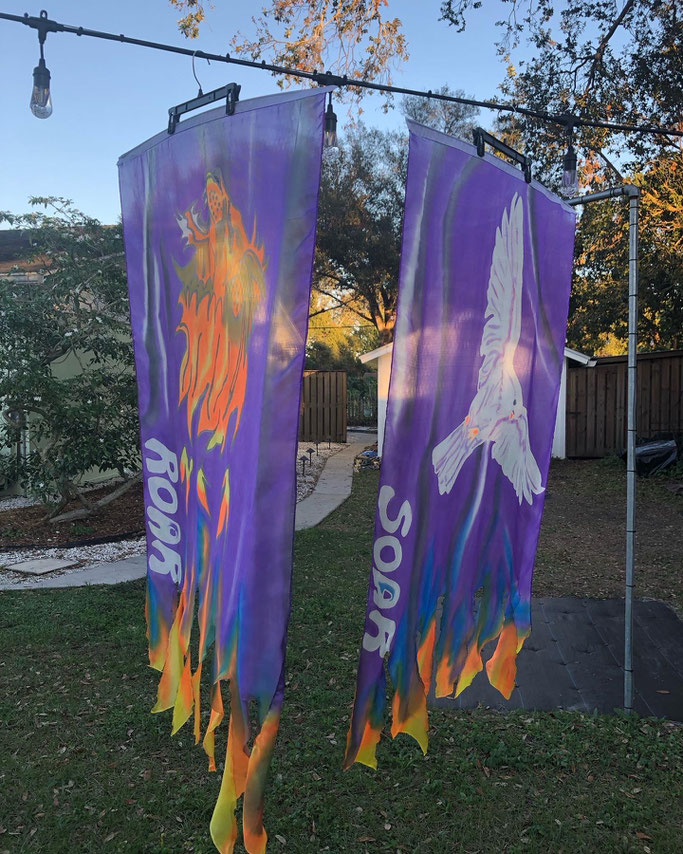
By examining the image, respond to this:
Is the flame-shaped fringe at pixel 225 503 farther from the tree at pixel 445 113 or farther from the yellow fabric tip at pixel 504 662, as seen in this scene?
the tree at pixel 445 113

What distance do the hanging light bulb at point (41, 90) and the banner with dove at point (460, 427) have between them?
2.20 metres

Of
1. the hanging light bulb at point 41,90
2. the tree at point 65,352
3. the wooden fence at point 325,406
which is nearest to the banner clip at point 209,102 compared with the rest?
the hanging light bulb at point 41,90

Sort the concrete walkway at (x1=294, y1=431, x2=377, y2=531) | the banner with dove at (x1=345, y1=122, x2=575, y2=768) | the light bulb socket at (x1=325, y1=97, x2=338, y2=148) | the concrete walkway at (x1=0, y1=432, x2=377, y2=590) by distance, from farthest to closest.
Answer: the concrete walkway at (x1=294, y1=431, x2=377, y2=531), the concrete walkway at (x1=0, y1=432, x2=377, y2=590), the light bulb socket at (x1=325, y1=97, x2=338, y2=148), the banner with dove at (x1=345, y1=122, x2=575, y2=768)

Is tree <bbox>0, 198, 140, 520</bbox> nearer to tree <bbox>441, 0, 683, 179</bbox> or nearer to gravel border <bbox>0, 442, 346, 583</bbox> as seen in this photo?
gravel border <bbox>0, 442, 346, 583</bbox>

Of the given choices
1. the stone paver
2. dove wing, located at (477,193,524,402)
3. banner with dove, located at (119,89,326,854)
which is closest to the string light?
banner with dove, located at (119,89,326,854)

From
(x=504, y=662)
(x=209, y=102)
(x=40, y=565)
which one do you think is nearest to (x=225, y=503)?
(x=209, y=102)

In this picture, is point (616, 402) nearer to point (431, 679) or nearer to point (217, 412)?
point (431, 679)

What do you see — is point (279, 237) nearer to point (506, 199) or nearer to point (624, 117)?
point (506, 199)

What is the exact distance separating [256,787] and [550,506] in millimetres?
9194

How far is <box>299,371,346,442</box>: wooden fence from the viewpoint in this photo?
1992 centimetres

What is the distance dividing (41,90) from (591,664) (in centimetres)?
473

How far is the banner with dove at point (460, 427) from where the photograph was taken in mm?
2236

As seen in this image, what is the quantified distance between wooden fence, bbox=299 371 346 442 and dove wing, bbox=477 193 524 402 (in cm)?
1714

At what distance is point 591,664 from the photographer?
4.36m
